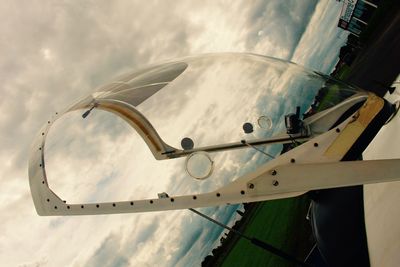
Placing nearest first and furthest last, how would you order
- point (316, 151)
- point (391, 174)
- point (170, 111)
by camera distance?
point (391, 174)
point (316, 151)
point (170, 111)

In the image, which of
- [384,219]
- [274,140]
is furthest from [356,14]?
[274,140]

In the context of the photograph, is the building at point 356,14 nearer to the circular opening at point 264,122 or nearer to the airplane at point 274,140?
the airplane at point 274,140

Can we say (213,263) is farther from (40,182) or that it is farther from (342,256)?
(40,182)

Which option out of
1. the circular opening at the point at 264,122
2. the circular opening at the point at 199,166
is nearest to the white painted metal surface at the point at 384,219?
the circular opening at the point at 264,122

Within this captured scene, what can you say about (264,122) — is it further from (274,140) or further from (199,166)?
(199,166)

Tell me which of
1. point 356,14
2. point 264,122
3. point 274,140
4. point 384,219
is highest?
point 356,14

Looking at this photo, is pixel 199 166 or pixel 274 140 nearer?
pixel 199 166

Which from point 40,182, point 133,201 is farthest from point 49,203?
point 133,201

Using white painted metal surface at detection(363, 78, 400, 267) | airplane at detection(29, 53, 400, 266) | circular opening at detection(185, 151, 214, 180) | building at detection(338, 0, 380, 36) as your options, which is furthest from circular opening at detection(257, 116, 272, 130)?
building at detection(338, 0, 380, 36)
